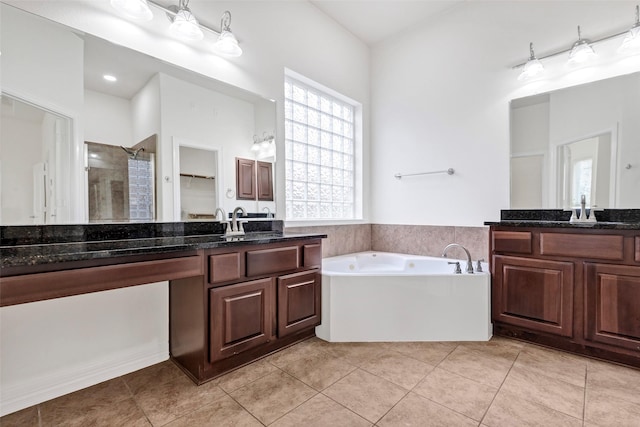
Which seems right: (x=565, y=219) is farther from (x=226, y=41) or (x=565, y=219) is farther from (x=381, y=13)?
(x=226, y=41)

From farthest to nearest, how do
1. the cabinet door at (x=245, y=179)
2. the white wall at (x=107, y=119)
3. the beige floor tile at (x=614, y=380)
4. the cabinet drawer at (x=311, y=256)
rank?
the cabinet door at (x=245, y=179)
the cabinet drawer at (x=311, y=256)
the white wall at (x=107, y=119)
the beige floor tile at (x=614, y=380)

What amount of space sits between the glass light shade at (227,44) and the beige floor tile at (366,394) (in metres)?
2.33

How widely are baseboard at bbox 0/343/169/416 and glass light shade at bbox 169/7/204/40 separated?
6.71 ft

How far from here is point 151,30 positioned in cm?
187

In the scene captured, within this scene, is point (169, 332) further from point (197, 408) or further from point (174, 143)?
point (174, 143)

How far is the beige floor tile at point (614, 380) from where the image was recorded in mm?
1554

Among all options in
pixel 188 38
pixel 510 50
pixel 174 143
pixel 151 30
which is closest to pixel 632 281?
pixel 510 50

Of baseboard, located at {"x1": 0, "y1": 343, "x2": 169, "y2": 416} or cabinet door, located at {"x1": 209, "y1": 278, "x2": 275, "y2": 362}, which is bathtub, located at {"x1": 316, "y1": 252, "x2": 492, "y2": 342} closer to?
cabinet door, located at {"x1": 209, "y1": 278, "x2": 275, "y2": 362}

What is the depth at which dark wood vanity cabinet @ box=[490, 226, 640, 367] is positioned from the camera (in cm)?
182

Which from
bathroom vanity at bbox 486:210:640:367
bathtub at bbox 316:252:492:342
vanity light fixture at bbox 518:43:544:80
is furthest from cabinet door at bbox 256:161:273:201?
vanity light fixture at bbox 518:43:544:80

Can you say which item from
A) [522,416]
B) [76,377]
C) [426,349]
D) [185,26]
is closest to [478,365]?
[426,349]

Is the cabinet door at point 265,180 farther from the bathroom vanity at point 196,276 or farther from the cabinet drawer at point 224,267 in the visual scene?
the cabinet drawer at point 224,267

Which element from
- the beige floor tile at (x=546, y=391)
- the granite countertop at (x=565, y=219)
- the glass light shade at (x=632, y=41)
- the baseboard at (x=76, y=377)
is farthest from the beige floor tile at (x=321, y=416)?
the glass light shade at (x=632, y=41)

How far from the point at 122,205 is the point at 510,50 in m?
3.35
